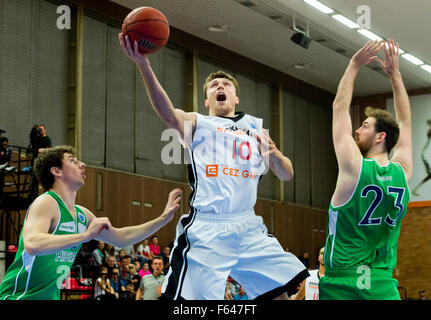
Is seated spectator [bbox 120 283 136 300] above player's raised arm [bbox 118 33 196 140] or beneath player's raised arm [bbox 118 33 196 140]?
beneath

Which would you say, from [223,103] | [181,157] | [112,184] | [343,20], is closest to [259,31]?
[343,20]

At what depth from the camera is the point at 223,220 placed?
5.29 meters

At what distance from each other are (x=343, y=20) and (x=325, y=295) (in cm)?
1536

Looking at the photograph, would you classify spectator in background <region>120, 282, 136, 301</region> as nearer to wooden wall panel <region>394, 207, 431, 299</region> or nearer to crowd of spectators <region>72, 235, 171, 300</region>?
crowd of spectators <region>72, 235, 171, 300</region>

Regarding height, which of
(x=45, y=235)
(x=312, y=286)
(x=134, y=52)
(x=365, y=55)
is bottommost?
(x=312, y=286)

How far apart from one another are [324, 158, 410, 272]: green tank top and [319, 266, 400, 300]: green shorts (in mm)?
43

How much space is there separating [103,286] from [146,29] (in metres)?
8.15

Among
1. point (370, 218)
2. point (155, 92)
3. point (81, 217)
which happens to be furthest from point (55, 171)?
point (370, 218)

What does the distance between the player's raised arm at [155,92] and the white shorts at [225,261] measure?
75 cm

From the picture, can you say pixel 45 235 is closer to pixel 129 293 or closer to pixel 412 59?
pixel 129 293

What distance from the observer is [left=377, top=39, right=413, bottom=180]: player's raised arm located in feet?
15.0

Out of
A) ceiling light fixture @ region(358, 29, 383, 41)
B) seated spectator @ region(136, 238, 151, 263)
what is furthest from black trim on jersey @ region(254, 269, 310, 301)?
ceiling light fixture @ region(358, 29, 383, 41)

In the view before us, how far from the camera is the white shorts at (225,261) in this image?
501 centimetres

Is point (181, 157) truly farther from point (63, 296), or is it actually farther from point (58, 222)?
point (58, 222)
